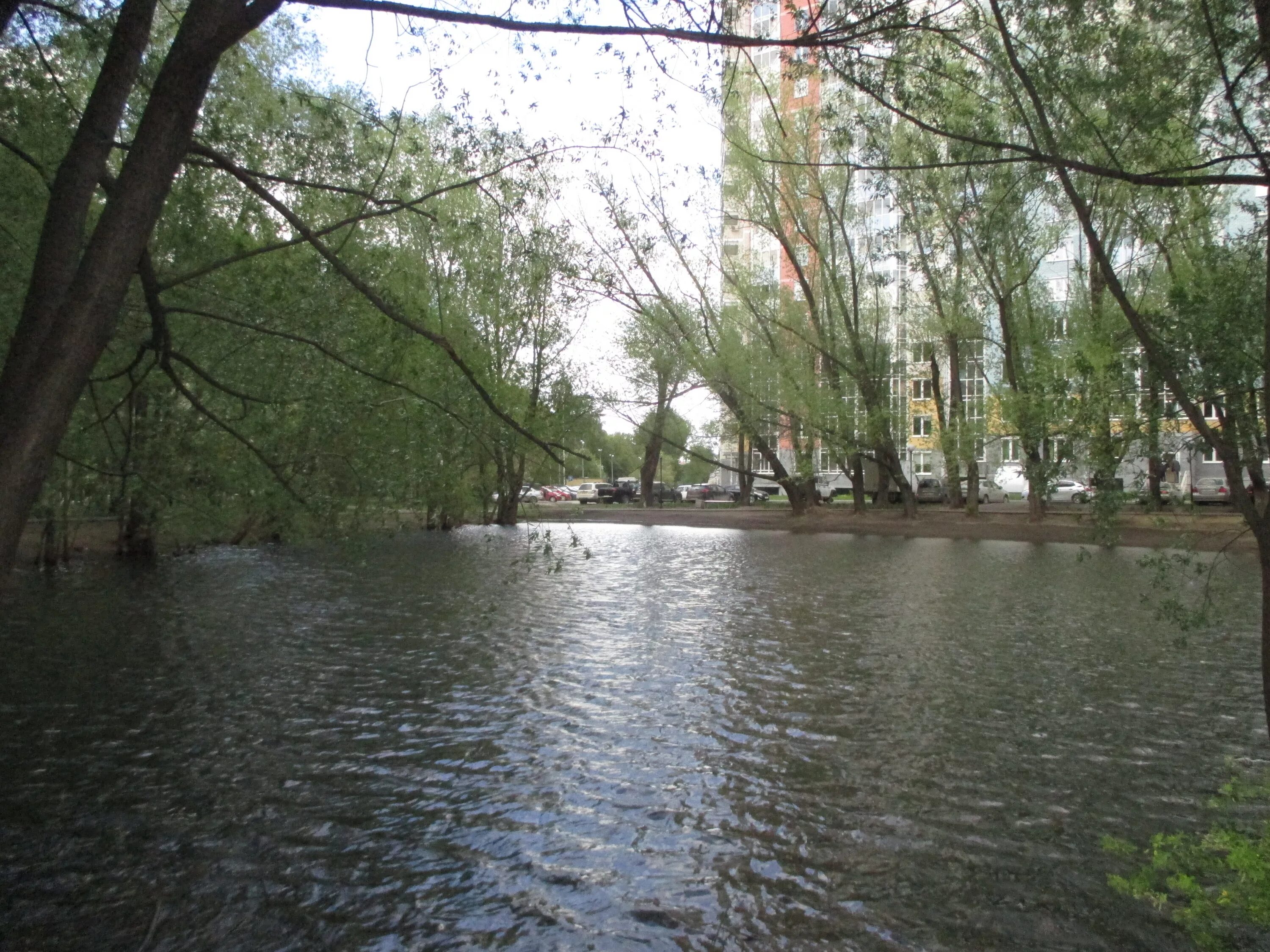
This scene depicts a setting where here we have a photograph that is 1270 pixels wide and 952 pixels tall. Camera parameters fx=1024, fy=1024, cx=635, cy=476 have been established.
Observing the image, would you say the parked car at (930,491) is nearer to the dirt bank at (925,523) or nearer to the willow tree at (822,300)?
the dirt bank at (925,523)

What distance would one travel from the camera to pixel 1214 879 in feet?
20.0

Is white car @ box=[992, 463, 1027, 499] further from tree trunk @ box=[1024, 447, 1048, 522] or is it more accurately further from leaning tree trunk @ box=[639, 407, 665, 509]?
tree trunk @ box=[1024, 447, 1048, 522]

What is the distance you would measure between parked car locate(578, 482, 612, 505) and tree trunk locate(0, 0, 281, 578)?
5785 cm

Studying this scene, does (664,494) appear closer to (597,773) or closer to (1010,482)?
(1010,482)

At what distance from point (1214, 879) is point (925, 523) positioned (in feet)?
115

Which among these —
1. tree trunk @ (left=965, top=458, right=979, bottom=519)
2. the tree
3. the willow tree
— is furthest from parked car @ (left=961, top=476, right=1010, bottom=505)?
the tree

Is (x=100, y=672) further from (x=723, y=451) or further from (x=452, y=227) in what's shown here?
(x=723, y=451)

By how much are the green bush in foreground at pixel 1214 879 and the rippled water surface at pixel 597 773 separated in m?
0.31

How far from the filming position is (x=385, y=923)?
5746 mm

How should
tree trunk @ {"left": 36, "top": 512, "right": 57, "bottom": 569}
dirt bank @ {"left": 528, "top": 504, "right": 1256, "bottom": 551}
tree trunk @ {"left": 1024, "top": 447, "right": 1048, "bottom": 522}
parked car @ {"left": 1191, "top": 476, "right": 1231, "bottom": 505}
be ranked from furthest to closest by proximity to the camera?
parked car @ {"left": 1191, "top": 476, "right": 1231, "bottom": 505}, dirt bank @ {"left": 528, "top": 504, "right": 1256, "bottom": 551}, tree trunk @ {"left": 36, "top": 512, "right": 57, "bottom": 569}, tree trunk @ {"left": 1024, "top": 447, "right": 1048, "bottom": 522}

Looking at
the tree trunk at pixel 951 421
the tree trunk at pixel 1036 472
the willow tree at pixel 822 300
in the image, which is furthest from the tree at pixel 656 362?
the tree trunk at pixel 1036 472

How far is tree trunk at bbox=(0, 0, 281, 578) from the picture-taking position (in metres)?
4.95

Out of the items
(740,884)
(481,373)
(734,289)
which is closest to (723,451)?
(734,289)

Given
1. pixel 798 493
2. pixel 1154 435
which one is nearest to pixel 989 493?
pixel 798 493
